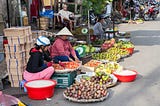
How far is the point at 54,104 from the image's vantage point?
231 inches

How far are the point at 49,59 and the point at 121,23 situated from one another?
14.5 meters

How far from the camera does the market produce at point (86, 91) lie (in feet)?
19.2

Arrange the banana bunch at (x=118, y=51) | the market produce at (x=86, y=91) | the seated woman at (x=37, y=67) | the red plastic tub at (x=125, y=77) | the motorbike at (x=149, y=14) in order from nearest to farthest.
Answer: the market produce at (x=86, y=91) < the seated woman at (x=37, y=67) < the red plastic tub at (x=125, y=77) < the banana bunch at (x=118, y=51) < the motorbike at (x=149, y=14)

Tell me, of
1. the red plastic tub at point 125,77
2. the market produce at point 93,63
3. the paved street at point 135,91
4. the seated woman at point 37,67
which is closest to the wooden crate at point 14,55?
the seated woman at point 37,67

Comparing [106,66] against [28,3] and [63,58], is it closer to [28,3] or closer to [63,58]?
[63,58]

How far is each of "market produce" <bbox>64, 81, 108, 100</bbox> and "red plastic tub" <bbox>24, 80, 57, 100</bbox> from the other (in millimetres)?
310

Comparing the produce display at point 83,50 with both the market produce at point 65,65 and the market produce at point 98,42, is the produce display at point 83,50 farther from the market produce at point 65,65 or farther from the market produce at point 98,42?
the market produce at point 65,65

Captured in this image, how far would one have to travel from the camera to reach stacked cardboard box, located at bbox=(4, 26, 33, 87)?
671cm

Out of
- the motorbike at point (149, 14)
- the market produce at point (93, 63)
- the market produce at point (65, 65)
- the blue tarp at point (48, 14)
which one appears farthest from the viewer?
the motorbike at point (149, 14)

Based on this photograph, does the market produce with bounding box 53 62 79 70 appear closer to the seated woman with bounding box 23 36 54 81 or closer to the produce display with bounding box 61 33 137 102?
the produce display with bounding box 61 33 137 102

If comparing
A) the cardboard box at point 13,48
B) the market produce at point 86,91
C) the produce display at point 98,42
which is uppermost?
the cardboard box at point 13,48

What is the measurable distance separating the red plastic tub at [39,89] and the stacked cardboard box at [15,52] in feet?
2.55

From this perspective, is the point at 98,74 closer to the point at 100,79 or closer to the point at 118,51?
the point at 100,79

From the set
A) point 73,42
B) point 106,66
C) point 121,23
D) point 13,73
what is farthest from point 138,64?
point 121,23
